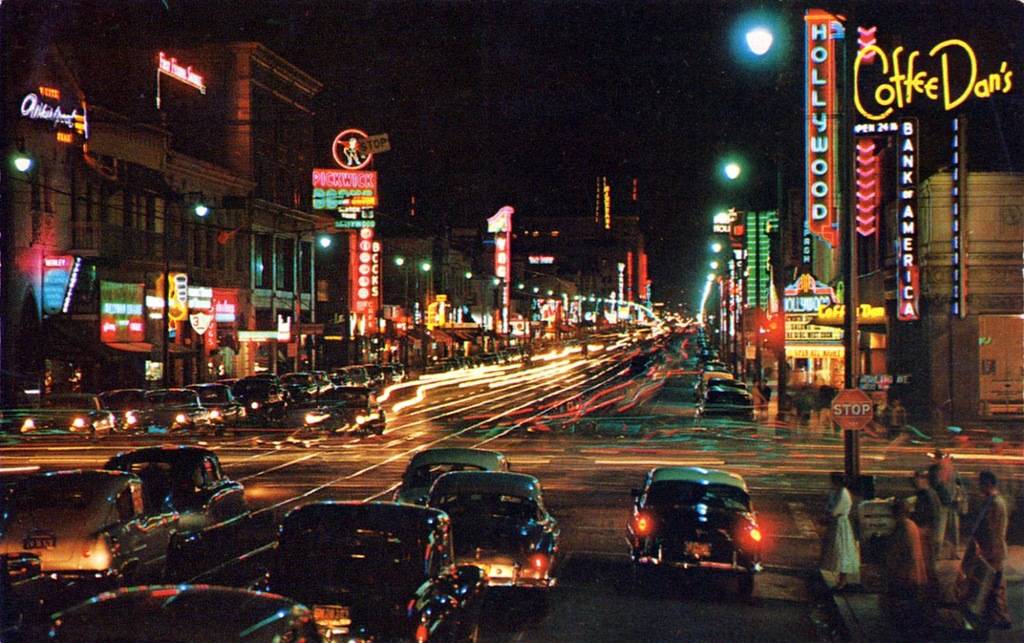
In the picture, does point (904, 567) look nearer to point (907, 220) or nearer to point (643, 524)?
point (643, 524)

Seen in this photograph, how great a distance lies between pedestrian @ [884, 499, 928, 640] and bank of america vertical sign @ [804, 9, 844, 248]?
31454mm

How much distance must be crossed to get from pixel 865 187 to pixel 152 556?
120 ft

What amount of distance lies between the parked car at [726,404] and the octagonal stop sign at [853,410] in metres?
25.7

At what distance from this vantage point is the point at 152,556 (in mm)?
13297

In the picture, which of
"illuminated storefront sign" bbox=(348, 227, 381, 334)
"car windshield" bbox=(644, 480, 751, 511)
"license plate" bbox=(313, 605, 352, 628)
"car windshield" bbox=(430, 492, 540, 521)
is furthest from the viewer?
"illuminated storefront sign" bbox=(348, 227, 381, 334)

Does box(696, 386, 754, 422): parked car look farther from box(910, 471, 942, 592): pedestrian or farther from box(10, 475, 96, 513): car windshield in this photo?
box(10, 475, 96, 513): car windshield

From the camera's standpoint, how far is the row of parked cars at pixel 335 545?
6.29 m

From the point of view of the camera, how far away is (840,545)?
Result: 45.5 ft

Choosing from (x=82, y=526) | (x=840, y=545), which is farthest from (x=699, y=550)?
(x=82, y=526)

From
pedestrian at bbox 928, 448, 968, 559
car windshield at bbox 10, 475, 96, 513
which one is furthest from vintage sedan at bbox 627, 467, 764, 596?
car windshield at bbox 10, 475, 96, 513

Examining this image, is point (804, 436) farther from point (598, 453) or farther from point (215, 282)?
point (215, 282)

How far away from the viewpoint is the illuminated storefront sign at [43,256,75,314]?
148 ft

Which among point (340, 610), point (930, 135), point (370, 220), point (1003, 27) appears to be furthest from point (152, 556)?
point (370, 220)

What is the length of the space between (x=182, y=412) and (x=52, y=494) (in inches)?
1072
